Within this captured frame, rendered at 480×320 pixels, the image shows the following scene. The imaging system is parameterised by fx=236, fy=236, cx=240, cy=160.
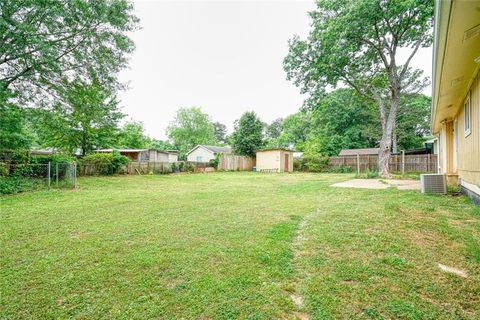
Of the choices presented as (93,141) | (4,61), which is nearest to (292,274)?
(4,61)

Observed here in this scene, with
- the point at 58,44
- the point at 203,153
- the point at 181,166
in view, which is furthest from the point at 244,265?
the point at 203,153

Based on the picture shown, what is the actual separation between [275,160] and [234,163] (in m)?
4.51

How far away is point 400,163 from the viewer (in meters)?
17.8

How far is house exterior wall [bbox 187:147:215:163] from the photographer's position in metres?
31.7

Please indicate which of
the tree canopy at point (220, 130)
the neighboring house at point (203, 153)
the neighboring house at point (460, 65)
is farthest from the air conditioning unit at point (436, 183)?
the tree canopy at point (220, 130)

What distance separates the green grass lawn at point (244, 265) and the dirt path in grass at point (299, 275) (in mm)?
14

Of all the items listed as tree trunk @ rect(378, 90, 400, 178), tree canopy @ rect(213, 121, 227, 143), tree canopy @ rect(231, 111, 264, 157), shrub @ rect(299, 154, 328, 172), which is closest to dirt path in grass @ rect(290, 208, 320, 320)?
tree trunk @ rect(378, 90, 400, 178)

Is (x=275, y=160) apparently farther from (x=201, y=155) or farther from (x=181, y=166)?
(x=201, y=155)

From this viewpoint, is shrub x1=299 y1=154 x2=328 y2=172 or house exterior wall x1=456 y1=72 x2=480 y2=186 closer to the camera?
house exterior wall x1=456 y1=72 x2=480 y2=186

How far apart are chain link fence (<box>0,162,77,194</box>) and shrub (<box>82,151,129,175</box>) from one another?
423cm

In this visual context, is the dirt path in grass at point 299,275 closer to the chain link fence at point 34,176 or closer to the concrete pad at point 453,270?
the concrete pad at point 453,270

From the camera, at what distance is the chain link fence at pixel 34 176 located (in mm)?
8508

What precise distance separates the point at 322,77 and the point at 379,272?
43.7ft

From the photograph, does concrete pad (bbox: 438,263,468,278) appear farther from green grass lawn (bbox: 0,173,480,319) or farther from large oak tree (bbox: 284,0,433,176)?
large oak tree (bbox: 284,0,433,176)
